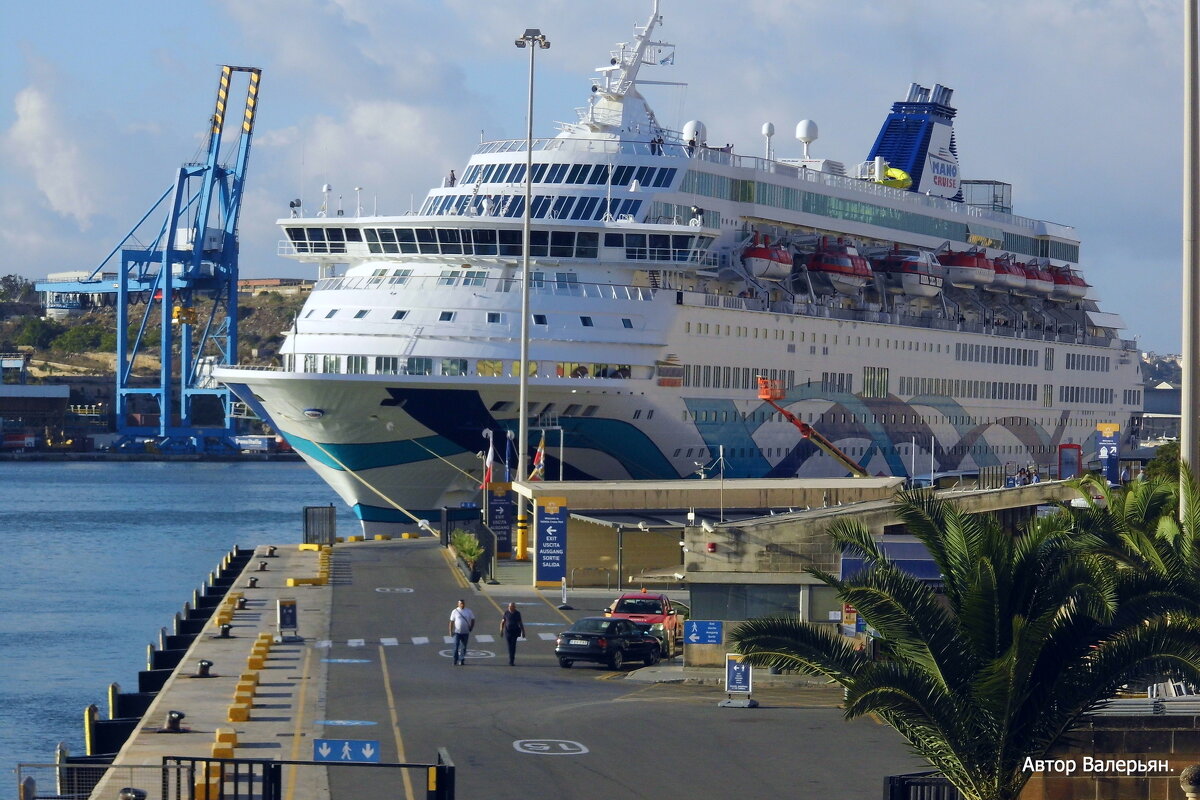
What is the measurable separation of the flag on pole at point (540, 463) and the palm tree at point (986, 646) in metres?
31.0

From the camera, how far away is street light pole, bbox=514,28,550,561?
47844 mm

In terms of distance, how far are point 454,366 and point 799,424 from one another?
14.9 meters

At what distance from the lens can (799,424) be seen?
60.6 m

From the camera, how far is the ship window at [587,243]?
5431cm

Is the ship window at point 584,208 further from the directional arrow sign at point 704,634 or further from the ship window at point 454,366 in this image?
the directional arrow sign at point 704,634

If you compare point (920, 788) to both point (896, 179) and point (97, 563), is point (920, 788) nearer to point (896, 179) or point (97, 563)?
point (97, 563)

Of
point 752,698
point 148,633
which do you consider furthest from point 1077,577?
point 148,633

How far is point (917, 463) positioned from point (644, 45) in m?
19.7

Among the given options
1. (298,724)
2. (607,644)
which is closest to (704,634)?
(607,644)

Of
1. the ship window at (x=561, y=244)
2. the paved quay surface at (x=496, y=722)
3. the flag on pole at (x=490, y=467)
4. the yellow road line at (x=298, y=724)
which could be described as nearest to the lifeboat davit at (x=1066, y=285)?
the ship window at (x=561, y=244)

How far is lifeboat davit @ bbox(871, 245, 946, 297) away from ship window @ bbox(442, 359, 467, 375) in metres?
25.4

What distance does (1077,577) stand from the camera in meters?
16.6

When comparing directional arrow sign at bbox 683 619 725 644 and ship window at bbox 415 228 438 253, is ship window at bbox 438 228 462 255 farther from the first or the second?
directional arrow sign at bbox 683 619 725 644

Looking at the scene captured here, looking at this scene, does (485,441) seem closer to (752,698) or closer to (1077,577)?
(752,698)
